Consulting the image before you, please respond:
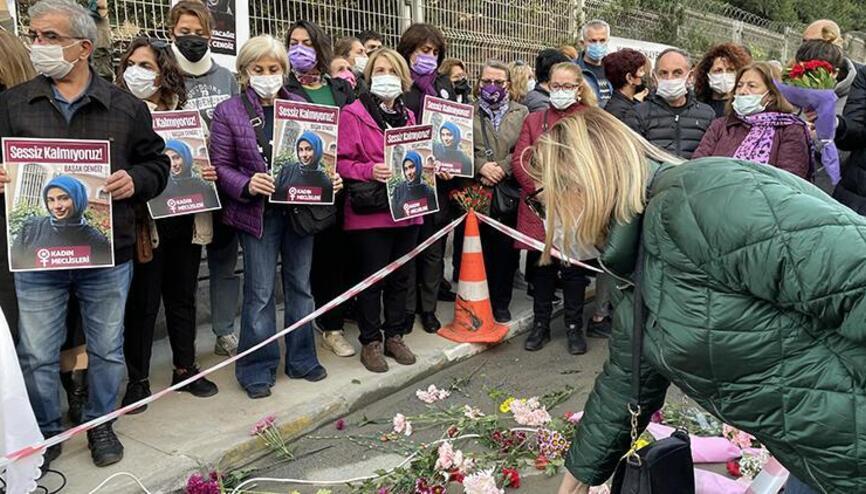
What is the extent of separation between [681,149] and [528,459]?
3.18 m

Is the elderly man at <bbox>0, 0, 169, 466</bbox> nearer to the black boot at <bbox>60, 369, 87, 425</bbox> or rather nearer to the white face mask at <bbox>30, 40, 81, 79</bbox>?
the white face mask at <bbox>30, 40, 81, 79</bbox>

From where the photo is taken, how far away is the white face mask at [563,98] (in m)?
5.55

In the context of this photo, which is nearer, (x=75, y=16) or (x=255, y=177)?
(x=75, y=16)

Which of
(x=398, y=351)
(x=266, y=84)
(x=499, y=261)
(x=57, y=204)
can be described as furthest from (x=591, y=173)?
(x=499, y=261)

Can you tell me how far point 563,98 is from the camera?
5559 millimetres

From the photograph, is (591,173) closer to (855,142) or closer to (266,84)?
(266,84)

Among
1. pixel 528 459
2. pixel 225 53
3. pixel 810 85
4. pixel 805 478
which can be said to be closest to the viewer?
pixel 805 478

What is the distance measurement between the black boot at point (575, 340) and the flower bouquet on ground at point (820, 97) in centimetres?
209

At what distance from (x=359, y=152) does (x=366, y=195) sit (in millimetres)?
299

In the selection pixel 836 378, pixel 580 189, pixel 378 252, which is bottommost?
pixel 378 252

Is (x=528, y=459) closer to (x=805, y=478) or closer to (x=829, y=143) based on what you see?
(x=805, y=478)

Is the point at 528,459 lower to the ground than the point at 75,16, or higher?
lower

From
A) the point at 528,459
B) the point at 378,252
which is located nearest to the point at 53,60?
the point at 378,252

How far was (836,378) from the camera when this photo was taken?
6.07ft
